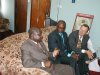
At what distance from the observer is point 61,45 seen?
332cm

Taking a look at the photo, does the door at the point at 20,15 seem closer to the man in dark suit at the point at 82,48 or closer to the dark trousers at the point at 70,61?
the man in dark suit at the point at 82,48

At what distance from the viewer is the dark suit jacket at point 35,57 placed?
8.17 ft

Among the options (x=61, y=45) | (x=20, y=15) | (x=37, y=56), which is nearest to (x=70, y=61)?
(x=61, y=45)

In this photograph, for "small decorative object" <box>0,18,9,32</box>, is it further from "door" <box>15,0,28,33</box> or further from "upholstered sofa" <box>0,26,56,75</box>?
"upholstered sofa" <box>0,26,56,75</box>

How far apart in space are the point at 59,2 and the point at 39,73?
2.29 m

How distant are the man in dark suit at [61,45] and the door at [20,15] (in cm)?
217

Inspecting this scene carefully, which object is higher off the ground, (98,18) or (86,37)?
(98,18)

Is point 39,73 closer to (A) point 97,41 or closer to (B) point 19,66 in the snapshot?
(B) point 19,66

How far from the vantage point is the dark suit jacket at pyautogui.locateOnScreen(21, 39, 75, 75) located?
2.49 metres

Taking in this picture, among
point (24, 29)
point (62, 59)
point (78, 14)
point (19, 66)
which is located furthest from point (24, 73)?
point (24, 29)

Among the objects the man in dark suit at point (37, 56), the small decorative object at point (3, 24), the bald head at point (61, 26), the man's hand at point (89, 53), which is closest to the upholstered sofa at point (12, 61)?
the man in dark suit at point (37, 56)

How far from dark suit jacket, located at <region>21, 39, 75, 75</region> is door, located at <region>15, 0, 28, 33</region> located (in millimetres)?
2660

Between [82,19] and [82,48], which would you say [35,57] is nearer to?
[82,48]

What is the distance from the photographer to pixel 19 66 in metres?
2.64
